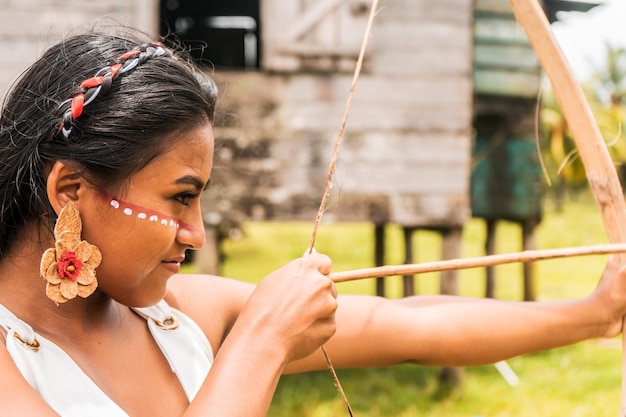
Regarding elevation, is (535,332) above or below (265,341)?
below

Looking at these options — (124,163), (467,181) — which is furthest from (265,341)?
(467,181)

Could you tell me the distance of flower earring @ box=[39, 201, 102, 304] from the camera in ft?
3.59

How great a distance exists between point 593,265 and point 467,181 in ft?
25.7

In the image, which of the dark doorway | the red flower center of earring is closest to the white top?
the red flower center of earring

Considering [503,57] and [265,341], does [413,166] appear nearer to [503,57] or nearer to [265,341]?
[503,57]

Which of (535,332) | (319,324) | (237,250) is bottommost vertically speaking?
(237,250)

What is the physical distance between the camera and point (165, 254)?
3.82 ft

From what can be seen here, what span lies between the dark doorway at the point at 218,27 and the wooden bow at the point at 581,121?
5.82 meters

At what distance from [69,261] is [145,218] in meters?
0.13

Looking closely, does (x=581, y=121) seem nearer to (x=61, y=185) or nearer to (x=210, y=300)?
(x=210, y=300)

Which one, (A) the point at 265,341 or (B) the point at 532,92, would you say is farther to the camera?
(B) the point at 532,92

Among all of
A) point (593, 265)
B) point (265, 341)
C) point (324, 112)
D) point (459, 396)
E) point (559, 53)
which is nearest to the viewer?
point (265, 341)

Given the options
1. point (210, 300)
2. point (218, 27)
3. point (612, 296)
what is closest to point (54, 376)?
point (210, 300)

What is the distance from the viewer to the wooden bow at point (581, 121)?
56.9 inches
